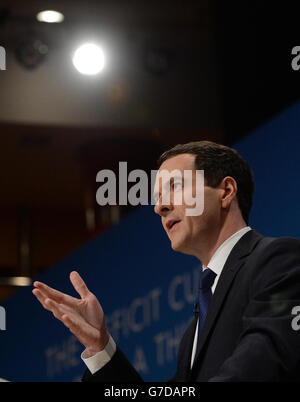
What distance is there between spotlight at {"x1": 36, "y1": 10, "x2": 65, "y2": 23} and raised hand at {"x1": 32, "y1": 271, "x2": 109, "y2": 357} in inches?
129

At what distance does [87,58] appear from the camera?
5004 millimetres

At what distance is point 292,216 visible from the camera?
108 inches

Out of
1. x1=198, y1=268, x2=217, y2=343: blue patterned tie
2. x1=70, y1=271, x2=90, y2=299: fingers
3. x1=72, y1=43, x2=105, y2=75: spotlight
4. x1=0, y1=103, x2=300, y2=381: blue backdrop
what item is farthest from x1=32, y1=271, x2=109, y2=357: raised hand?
x1=72, y1=43, x2=105, y2=75: spotlight

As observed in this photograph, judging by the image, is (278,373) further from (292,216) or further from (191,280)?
(191,280)

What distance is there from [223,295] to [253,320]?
170mm

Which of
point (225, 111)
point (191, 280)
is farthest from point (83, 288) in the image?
point (225, 111)

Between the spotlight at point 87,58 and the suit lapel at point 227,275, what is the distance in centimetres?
321

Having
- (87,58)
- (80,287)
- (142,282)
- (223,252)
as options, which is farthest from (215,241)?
(87,58)

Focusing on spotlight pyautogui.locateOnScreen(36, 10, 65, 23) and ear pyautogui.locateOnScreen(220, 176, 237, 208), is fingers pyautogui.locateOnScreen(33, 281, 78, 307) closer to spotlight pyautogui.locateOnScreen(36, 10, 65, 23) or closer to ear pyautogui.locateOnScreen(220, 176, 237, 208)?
ear pyautogui.locateOnScreen(220, 176, 237, 208)

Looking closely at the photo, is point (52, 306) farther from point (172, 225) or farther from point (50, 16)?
point (50, 16)

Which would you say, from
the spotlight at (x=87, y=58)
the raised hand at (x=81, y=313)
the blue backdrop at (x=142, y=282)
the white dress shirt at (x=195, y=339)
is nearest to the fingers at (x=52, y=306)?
the raised hand at (x=81, y=313)

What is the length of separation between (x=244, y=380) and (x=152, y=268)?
6.54 ft

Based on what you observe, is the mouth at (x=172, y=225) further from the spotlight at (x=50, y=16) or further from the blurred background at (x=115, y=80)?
the spotlight at (x=50, y=16)

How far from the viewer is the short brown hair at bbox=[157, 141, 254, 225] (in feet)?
6.87
